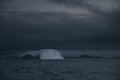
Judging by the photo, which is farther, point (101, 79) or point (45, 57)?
point (45, 57)

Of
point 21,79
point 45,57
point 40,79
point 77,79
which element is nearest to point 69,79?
point 77,79

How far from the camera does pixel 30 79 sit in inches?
1655

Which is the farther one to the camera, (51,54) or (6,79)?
(51,54)

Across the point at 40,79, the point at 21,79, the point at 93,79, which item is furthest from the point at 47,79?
the point at 93,79

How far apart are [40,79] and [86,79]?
260 inches

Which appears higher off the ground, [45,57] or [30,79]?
[30,79]

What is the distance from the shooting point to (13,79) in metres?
40.9

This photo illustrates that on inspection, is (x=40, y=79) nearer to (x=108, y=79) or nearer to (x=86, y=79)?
(x=86, y=79)

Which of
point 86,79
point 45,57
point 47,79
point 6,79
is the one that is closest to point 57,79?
point 47,79

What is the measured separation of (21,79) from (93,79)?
1025 centimetres

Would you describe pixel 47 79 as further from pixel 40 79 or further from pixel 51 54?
pixel 51 54

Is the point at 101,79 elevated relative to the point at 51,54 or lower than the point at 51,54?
elevated

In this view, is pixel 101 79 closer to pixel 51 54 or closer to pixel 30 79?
pixel 30 79

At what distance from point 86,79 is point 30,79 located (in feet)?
26.4
